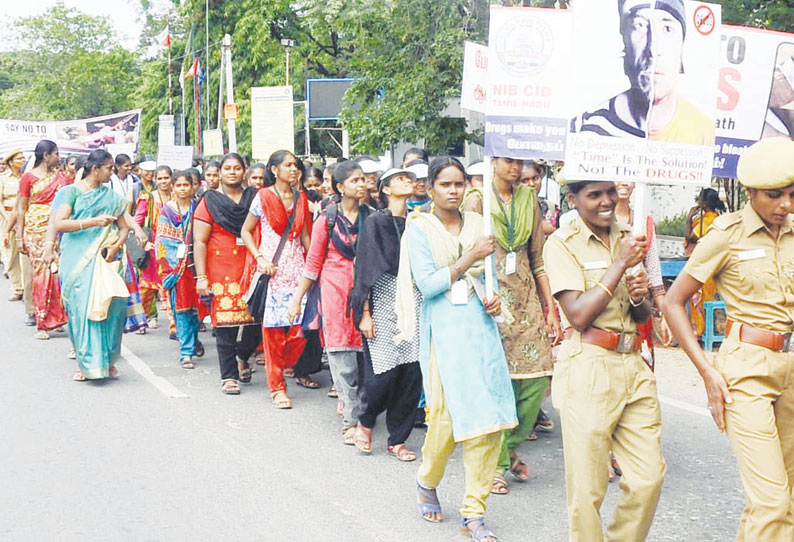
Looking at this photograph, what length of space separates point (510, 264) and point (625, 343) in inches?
68.9

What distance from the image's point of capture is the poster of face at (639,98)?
13.2 ft

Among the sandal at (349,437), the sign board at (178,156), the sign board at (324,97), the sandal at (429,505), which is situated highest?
the sign board at (324,97)

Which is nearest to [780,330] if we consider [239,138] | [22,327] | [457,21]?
[22,327]

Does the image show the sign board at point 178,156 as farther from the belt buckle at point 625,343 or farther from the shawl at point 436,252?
the belt buckle at point 625,343

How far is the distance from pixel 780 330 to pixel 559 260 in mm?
867

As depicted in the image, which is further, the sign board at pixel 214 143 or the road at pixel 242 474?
the sign board at pixel 214 143

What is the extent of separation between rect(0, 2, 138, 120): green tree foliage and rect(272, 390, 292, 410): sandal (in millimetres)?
52218

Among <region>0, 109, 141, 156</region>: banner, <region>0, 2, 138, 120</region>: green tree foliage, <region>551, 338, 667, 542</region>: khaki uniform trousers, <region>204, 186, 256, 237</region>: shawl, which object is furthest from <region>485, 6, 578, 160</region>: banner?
<region>0, 2, 138, 120</region>: green tree foliage

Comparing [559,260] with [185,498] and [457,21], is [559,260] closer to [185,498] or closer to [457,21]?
[185,498]

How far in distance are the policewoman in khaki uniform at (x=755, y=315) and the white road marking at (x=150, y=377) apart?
5.03 m

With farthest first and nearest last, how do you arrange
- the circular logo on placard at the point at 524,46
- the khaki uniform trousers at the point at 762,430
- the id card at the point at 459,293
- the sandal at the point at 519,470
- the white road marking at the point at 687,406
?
1. the white road marking at the point at 687,406
2. the sandal at the point at 519,470
3. the id card at the point at 459,293
4. the circular logo on placard at the point at 524,46
5. the khaki uniform trousers at the point at 762,430

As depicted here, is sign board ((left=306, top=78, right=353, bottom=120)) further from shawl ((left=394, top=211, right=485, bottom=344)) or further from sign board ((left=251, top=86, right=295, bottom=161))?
shawl ((left=394, top=211, right=485, bottom=344))

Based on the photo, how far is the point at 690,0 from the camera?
4.41 metres

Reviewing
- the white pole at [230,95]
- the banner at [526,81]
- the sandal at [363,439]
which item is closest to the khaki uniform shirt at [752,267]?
the banner at [526,81]
